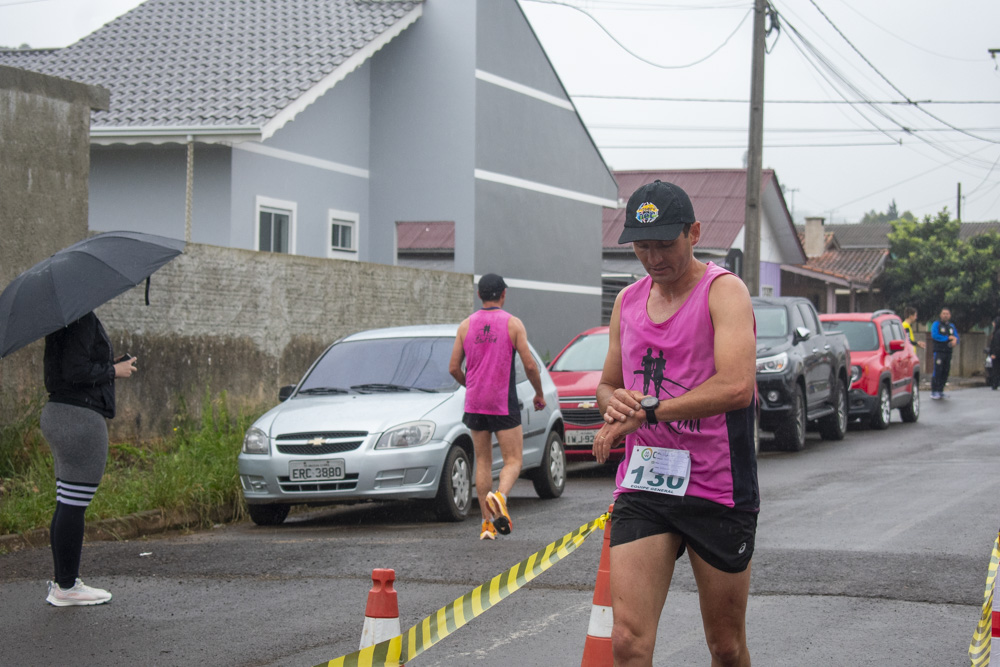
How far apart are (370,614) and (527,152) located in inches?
792

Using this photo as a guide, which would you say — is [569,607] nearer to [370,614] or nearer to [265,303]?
[370,614]

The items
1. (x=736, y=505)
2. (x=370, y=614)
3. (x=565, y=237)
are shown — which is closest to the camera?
(x=370, y=614)

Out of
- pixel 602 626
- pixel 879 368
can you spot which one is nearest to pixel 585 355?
pixel 879 368

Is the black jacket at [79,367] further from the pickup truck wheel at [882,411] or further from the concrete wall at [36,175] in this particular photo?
the pickup truck wheel at [882,411]

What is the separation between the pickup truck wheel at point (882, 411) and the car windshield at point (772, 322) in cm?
313

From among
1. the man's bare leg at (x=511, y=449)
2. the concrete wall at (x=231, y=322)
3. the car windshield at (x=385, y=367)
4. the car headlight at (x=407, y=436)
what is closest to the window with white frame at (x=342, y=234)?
the concrete wall at (x=231, y=322)

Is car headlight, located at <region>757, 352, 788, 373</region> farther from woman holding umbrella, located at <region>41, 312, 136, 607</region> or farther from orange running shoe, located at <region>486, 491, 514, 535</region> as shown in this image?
woman holding umbrella, located at <region>41, 312, 136, 607</region>

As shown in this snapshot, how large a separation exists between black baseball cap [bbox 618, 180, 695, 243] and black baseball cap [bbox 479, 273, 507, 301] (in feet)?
17.3

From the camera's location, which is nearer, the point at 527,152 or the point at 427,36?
the point at 427,36

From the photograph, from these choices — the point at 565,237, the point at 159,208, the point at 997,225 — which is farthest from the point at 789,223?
the point at 997,225

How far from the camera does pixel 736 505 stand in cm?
379

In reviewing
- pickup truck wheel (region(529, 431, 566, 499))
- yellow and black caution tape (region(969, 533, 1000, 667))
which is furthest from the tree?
yellow and black caution tape (region(969, 533, 1000, 667))

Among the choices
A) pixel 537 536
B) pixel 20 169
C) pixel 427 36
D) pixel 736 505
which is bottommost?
pixel 537 536

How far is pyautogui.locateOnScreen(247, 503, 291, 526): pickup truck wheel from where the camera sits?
32.7 ft
